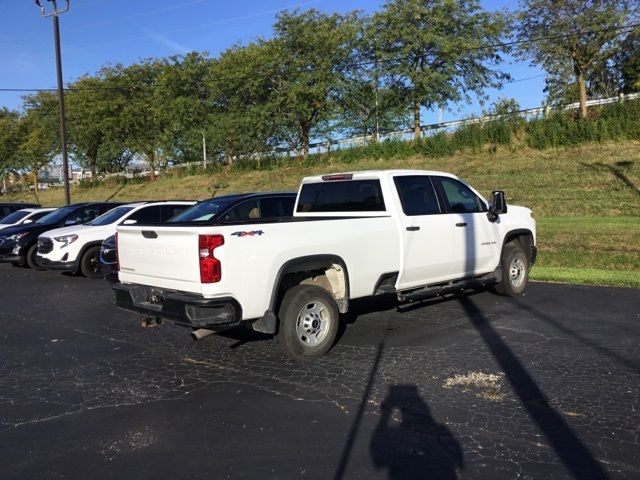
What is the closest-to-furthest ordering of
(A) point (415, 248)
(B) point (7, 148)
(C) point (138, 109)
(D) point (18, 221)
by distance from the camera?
(A) point (415, 248)
(D) point (18, 221)
(C) point (138, 109)
(B) point (7, 148)

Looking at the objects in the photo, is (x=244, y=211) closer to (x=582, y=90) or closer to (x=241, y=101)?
(x=582, y=90)

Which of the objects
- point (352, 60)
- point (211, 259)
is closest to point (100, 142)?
point (352, 60)

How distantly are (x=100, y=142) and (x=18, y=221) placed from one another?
36206 mm

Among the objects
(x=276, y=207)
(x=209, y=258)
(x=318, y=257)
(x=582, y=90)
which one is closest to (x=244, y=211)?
(x=276, y=207)

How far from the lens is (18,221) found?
60.2 ft

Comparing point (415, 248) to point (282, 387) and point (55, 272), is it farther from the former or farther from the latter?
point (55, 272)

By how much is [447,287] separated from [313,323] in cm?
238

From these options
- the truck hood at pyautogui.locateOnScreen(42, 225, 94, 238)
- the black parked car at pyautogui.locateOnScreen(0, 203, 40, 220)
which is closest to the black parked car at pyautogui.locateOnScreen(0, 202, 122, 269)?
the truck hood at pyautogui.locateOnScreen(42, 225, 94, 238)

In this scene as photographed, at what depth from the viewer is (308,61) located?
38156mm

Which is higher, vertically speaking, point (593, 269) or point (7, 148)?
point (7, 148)

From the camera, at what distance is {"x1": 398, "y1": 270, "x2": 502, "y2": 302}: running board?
7.59 metres

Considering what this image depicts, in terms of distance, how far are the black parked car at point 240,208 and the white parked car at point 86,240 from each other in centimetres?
231

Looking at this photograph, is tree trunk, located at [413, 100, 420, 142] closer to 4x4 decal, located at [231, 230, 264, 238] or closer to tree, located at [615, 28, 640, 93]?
tree, located at [615, 28, 640, 93]

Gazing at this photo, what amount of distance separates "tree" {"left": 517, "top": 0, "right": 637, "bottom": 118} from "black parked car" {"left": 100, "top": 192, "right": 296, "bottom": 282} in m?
23.5
